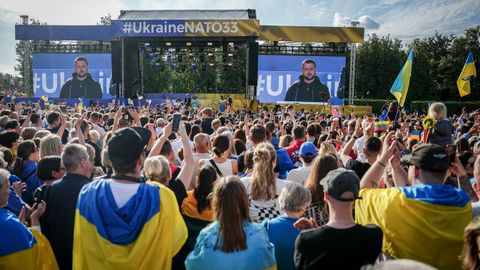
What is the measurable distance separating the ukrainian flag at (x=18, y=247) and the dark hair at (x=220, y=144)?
2.47 meters

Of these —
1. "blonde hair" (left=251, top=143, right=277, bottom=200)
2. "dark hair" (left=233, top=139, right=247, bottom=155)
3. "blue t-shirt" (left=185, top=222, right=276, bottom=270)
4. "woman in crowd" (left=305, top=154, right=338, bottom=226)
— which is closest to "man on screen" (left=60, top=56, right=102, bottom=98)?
"dark hair" (left=233, top=139, right=247, bottom=155)

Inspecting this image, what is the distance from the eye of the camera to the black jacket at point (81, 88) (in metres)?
27.9

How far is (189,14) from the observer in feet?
92.3

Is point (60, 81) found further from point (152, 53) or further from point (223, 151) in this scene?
point (223, 151)

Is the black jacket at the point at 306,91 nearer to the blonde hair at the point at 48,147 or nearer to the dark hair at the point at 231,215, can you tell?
the blonde hair at the point at 48,147

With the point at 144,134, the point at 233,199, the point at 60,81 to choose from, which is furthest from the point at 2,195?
the point at 60,81

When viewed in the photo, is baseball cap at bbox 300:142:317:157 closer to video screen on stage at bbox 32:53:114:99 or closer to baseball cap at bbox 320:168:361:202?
baseball cap at bbox 320:168:361:202

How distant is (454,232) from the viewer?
2906mm

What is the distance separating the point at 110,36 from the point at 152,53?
10.4ft

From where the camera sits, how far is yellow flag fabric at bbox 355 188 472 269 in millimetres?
2869

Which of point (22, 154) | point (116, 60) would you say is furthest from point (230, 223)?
point (116, 60)

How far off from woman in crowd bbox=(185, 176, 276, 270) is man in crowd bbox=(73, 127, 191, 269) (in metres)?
0.24

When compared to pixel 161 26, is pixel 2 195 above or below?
below

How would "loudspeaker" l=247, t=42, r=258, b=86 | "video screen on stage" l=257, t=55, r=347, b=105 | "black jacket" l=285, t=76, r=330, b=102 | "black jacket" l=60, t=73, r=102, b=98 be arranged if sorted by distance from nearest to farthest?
"loudspeaker" l=247, t=42, r=258, b=86, "black jacket" l=285, t=76, r=330, b=102, "video screen on stage" l=257, t=55, r=347, b=105, "black jacket" l=60, t=73, r=102, b=98
